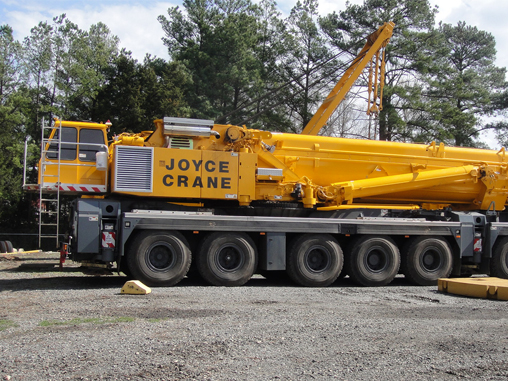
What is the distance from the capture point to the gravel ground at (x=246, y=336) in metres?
5.32

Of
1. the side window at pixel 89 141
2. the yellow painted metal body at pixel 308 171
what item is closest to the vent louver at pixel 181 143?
the yellow painted metal body at pixel 308 171

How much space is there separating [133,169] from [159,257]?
2002 millimetres

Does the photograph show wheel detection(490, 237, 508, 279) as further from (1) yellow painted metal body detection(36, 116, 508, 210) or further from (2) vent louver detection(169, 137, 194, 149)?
(2) vent louver detection(169, 137, 194, 149)

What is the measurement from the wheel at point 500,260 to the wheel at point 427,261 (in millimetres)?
1353

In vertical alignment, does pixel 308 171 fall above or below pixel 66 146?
below

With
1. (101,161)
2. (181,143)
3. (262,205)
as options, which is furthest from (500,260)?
(101,161)

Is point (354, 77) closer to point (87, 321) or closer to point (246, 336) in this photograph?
point (246, 336)

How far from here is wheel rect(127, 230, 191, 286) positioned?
11.1 metres

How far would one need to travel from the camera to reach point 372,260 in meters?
12.8

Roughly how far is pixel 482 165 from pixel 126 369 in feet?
39.8

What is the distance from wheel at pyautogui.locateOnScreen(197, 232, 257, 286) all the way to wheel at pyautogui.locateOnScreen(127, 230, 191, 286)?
1.36 feet

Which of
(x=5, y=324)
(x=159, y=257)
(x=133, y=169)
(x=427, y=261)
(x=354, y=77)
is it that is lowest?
(x=5, y=324)

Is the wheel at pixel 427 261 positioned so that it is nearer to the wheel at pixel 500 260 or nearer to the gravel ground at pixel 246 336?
the wheel at pixel 500 260

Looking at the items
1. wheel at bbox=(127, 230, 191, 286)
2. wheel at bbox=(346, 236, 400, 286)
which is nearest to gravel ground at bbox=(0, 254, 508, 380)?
wheel at bbox=(127, 230, 191, 286)
